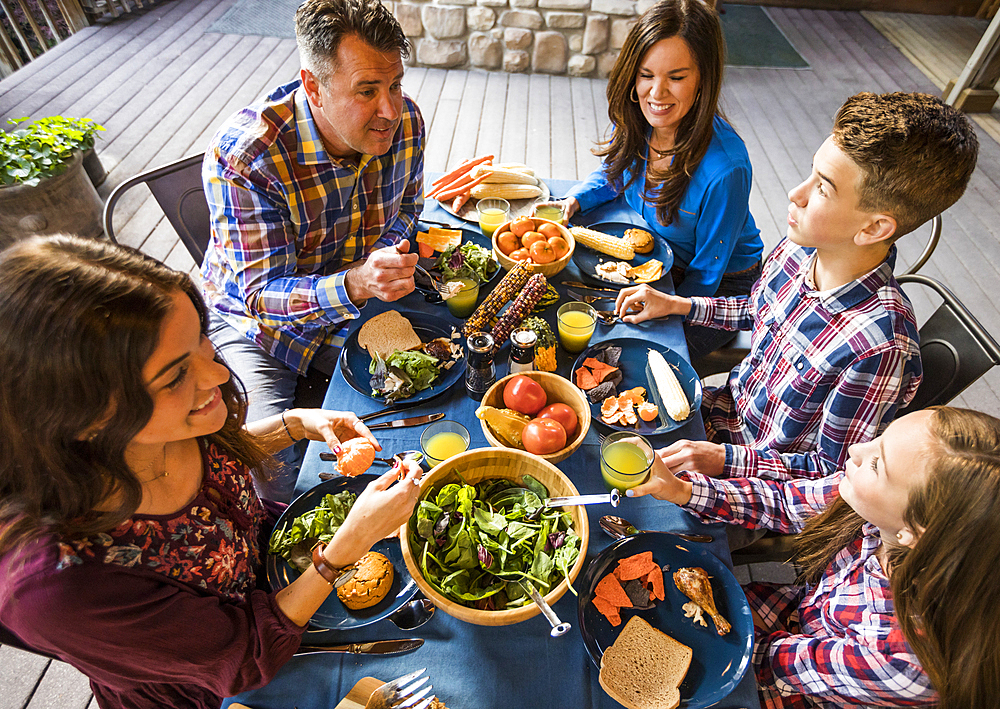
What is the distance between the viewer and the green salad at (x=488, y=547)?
130 centimetres

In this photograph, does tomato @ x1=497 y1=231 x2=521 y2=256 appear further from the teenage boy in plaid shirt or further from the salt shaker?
the teenage boy in plaid shirt

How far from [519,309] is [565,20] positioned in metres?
5.22

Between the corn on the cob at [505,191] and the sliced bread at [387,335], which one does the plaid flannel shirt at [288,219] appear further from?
the corn on the cob at [505,191]

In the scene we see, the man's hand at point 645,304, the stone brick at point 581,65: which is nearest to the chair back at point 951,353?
the man's hand at point 645,304

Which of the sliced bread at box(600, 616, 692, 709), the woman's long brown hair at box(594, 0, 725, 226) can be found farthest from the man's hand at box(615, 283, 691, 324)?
the sliced bread at box(600, 616, 692, 709)

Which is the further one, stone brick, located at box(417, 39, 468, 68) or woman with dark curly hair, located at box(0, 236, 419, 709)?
stone brick, located at box(417, 39, 468, 68)

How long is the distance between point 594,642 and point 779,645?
2.09 feet

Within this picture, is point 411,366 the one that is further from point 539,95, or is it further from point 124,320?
point 539,95

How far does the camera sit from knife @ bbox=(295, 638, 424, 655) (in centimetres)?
124

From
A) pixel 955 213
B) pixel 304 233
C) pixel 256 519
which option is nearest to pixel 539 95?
pixel 955 213

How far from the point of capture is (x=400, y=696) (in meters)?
1.18

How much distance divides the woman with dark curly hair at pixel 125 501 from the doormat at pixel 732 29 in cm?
710

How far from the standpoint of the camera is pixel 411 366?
1.81 meters

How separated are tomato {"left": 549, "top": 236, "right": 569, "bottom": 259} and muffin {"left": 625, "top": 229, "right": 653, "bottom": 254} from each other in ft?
1.17
